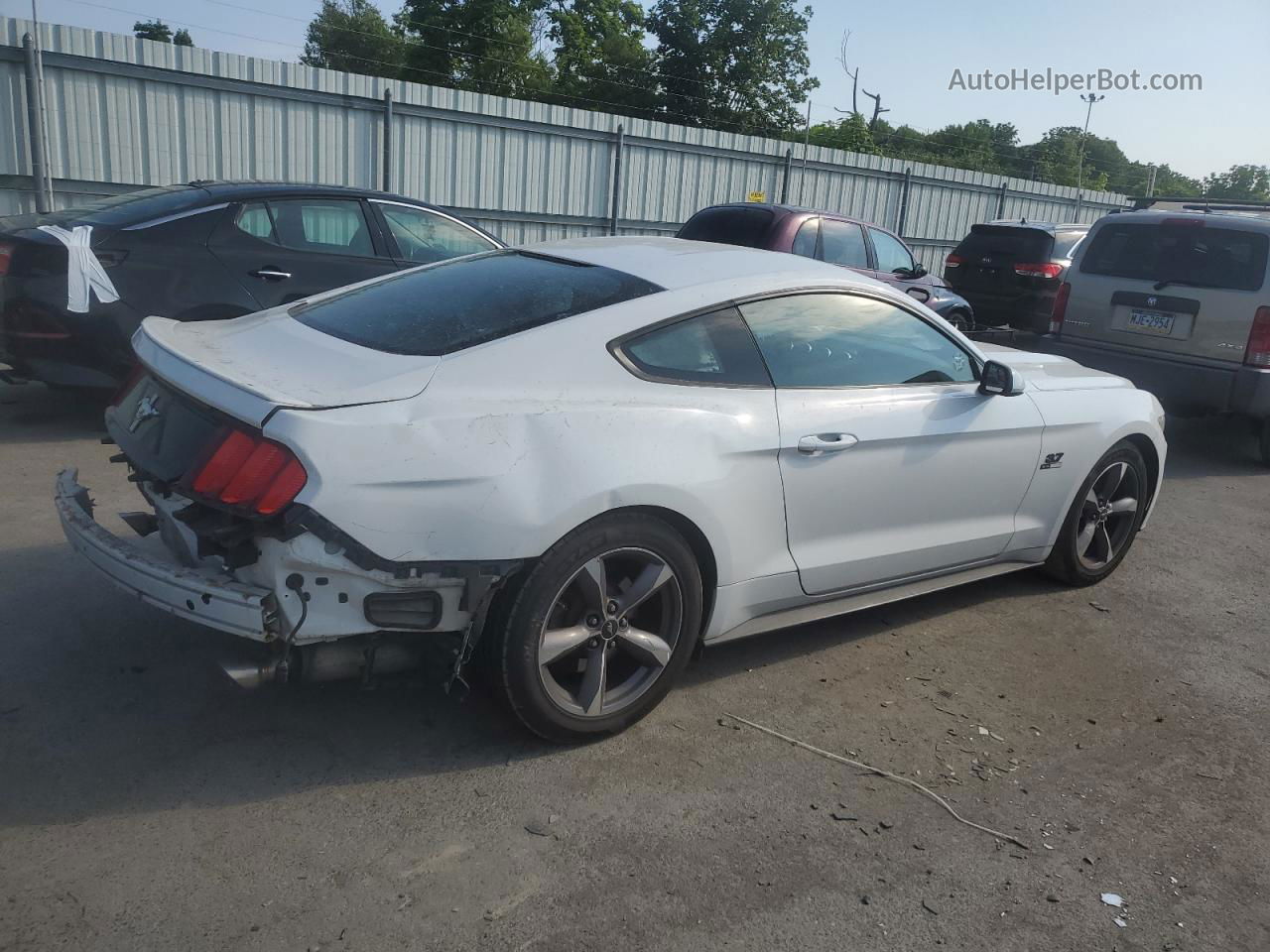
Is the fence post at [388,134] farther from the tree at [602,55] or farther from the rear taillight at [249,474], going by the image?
the tree at [602,55]

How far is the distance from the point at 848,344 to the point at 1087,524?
1.93 m

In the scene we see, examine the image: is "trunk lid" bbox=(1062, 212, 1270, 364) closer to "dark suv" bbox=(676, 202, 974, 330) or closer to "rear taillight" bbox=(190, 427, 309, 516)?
"dark suv" bbox=(676, 202, 974, 330)

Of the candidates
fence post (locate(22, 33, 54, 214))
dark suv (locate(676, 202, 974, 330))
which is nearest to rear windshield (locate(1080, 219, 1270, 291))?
dark suv (locate(676, 202, 974, 330))

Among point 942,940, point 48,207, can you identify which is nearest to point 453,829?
point 942,940

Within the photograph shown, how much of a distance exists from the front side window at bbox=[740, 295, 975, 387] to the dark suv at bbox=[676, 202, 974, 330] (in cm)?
526

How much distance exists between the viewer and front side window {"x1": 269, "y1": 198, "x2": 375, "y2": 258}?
6910 mm

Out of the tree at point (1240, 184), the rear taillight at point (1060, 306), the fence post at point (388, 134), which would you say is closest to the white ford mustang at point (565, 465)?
the rear taillight at point (1060, 306)

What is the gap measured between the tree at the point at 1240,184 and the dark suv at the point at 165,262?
65051mm

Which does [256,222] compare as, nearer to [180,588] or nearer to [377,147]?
[180,588]

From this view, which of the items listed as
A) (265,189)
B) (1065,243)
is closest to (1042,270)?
(1065,243)

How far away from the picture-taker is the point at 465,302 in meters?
3.65

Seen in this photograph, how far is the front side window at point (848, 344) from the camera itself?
3.85 meters

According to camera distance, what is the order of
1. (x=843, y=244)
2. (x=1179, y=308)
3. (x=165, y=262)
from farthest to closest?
1. (x=843, y=244)
2. (x=1179, y=308)
3. (x=165, y=262)

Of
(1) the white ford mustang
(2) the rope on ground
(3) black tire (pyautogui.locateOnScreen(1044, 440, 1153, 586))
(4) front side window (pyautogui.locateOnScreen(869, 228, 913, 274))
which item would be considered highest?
(4) front side window (pyautogui.locateOnScreen(869, 228, 913, 274))
